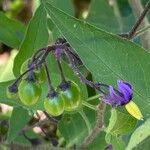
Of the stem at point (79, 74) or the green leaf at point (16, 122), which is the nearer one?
the stem at point (79, 74)

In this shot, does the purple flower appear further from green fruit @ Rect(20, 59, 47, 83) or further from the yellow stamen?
green fruit @ Rect(20, 59, 47, 83)

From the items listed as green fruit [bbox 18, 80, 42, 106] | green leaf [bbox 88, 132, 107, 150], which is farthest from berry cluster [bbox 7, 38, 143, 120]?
green leaf [bbox 88, 132, 107, 150]

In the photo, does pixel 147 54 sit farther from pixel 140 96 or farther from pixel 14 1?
pixel 14 1

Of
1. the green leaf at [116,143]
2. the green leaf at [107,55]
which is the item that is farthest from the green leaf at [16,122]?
the green leaf at [107,55]

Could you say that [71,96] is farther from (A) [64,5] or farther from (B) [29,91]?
(A) [64,5]

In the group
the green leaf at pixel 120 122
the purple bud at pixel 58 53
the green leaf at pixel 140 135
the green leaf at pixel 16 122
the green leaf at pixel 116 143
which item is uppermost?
the purple bud at pixel 58 53

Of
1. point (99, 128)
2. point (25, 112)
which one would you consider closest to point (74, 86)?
point (99, 128)

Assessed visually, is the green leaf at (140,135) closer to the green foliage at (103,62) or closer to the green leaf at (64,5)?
the green foliage at (103,62)
